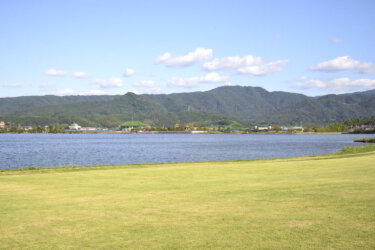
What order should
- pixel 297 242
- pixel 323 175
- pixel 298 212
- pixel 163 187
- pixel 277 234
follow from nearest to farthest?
1. pixel 297 242
2. pixel 277 234
3. pixel 298 212
4. pixel 163 187
5. pixel 323 175

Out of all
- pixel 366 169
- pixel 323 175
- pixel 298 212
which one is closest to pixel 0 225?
pixel 298 212

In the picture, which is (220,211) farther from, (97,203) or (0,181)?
(0,181)

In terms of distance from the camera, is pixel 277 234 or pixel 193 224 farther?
pixel 193 224

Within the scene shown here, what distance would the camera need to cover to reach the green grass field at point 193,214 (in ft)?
32.5

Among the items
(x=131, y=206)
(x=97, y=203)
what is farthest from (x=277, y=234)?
(x=97, y=203)

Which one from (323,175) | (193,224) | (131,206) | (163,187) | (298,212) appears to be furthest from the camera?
(323,175)

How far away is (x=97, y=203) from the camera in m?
15.1

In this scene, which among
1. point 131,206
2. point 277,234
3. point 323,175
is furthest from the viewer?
point 323,175

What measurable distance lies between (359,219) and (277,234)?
2.68 m

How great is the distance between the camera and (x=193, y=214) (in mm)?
12805

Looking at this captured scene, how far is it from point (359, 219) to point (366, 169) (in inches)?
530

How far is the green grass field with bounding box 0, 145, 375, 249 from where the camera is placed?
9906 mm

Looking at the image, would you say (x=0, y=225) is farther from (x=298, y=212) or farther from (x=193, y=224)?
(x=298, y=212)

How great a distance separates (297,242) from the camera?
9664 millimetres
